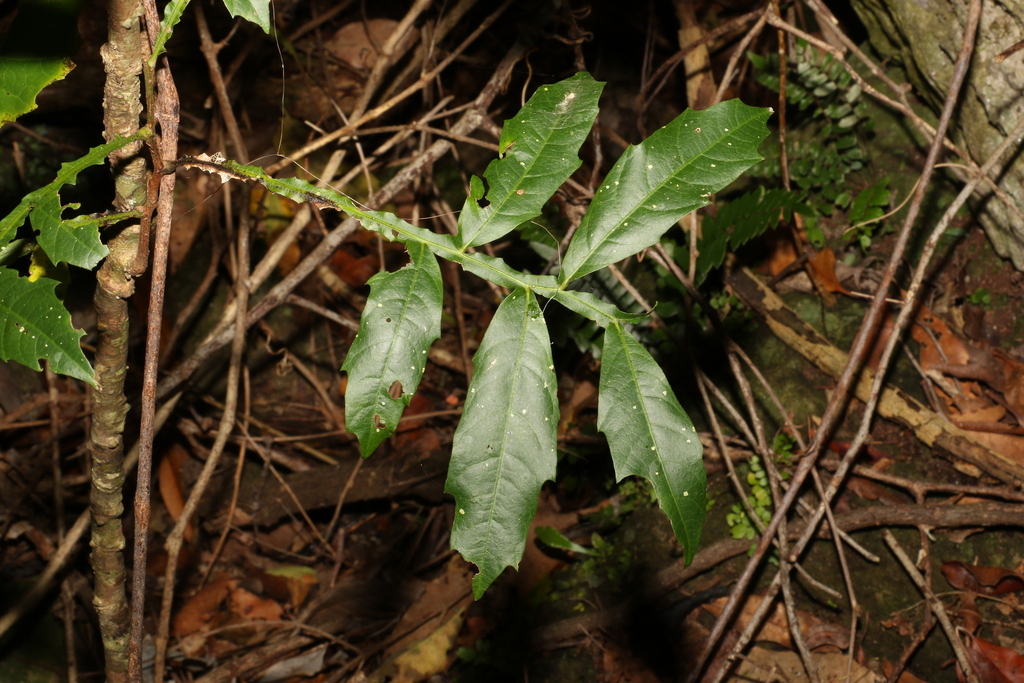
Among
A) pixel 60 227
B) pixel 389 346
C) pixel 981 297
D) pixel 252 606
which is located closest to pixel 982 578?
pixel 981 297

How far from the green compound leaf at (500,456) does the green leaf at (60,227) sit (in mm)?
669

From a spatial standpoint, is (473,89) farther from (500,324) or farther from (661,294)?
(500,324)

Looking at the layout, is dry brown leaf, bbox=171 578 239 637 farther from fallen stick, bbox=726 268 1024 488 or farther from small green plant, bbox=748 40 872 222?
small green plant, bbox=748 40 872 222

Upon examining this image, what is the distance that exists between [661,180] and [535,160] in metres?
0.24

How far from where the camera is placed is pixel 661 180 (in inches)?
47.3

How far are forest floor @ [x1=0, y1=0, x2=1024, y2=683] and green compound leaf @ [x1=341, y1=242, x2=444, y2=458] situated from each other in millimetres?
1128

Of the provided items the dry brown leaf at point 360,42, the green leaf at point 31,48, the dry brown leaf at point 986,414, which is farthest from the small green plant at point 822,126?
the green leaf at point 31,48

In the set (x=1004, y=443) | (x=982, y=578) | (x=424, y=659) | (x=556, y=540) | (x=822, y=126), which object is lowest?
(x=424, y=659)

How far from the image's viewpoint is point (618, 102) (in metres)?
3.45

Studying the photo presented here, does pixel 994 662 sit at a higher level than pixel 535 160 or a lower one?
lower

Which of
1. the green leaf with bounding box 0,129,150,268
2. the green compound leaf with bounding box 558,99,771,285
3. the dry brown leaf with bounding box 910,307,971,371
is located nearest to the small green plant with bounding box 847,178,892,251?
the dry brown leaf with bounding box 910,307,971,371

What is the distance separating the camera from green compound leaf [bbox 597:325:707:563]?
1.10m

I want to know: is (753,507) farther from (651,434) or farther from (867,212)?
(651,434)

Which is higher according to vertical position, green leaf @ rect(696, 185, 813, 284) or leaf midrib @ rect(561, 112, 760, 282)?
leaf midrib @ rect(561, 112, 760, 282)
